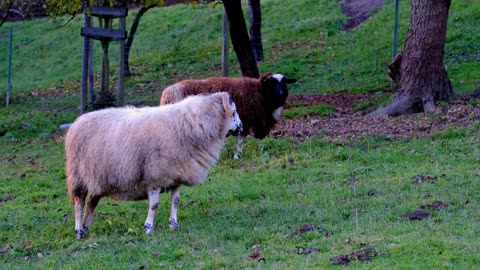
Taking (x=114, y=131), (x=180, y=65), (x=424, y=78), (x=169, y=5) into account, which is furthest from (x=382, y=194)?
(x=169, y=5)

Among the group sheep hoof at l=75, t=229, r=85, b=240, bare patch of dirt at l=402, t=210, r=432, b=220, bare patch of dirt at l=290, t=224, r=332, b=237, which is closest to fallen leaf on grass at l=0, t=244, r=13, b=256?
→ sheep hoof at l=75, t=229, r=85, b=240

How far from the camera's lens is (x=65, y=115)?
773 inches

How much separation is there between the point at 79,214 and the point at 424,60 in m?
7.71

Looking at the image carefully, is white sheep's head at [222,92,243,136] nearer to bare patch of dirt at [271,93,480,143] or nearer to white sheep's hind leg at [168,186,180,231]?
white sheep's hind leg at [168,186,180,231]

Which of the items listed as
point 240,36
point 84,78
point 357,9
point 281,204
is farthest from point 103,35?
point 357,9

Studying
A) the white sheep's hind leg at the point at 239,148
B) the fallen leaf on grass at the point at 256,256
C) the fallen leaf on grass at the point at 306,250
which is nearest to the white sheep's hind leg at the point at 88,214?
the fallen leaf on grass at the point at 256,256

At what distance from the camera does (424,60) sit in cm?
1412

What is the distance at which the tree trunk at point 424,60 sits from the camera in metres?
14.1

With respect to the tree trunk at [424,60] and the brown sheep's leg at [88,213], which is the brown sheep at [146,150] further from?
the tree trunk at [424,60]

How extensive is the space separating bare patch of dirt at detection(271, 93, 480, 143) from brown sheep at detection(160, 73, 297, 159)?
0.42 m

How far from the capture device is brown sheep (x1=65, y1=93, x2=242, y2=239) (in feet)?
29.5

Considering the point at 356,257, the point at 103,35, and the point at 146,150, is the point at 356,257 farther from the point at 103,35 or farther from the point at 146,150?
the point at 103,35

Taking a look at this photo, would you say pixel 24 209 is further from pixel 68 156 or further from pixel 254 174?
pixel 254 174

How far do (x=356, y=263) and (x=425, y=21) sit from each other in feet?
27.7
